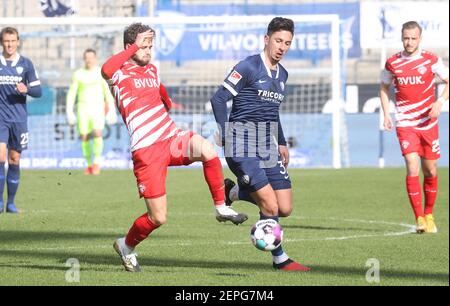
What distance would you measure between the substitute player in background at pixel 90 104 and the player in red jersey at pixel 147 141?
1302 cm

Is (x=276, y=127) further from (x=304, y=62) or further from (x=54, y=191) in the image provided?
(x=304, y=62)

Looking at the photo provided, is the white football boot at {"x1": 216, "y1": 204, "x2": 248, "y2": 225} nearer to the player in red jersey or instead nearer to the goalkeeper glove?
the player in red jersey

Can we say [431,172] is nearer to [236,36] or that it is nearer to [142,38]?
[142,38]

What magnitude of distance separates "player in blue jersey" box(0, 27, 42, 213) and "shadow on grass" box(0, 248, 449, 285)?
439 cm

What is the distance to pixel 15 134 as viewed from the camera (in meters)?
14.7

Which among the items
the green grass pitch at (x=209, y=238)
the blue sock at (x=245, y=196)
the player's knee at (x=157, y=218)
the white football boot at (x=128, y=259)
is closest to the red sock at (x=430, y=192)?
the green grass pitch at (x=209, y=238)

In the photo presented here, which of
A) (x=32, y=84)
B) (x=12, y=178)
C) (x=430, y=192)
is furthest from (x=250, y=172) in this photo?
(x=12, y=178)

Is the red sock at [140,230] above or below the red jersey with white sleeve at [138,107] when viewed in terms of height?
below

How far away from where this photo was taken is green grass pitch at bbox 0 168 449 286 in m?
8.67

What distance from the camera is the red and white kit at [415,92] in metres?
12.9

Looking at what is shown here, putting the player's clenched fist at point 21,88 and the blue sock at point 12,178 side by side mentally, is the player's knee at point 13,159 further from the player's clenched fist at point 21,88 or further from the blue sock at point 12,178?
the player's clenched fist at point 21,88

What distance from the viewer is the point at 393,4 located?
999 inches

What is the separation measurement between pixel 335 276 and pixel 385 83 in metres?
4.73
